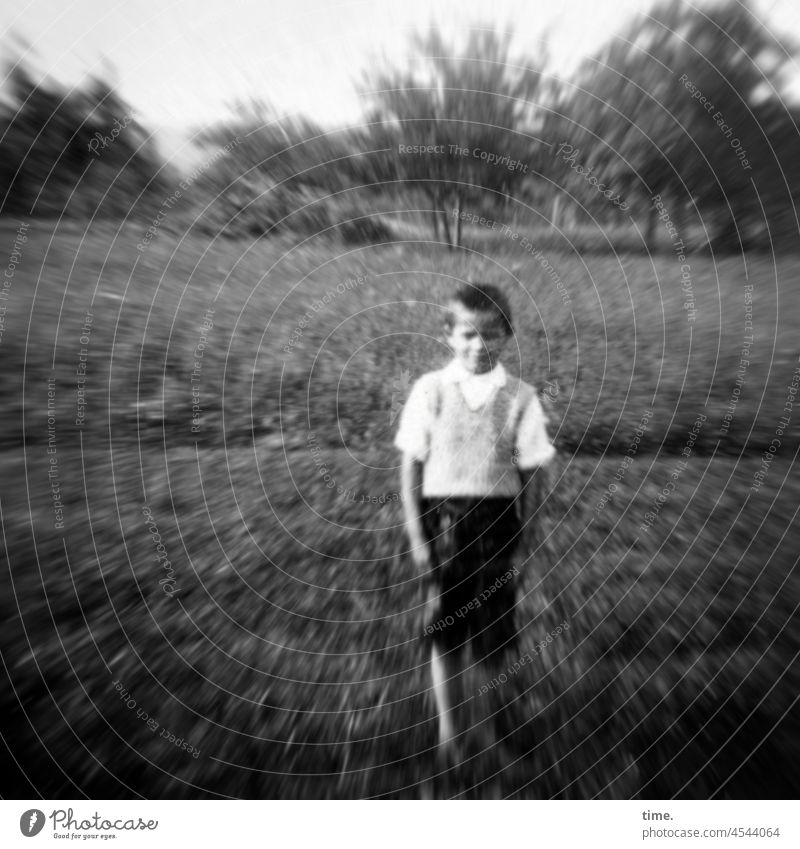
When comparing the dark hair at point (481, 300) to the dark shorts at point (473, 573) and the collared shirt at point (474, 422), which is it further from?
the dark shorts at point (473, 573)

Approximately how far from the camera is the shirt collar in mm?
744

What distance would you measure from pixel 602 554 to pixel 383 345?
20.7 inches

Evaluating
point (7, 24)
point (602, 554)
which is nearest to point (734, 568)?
point (602, 554)

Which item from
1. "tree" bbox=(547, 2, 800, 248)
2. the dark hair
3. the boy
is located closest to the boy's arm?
the boy

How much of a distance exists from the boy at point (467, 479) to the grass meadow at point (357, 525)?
3 centimetres

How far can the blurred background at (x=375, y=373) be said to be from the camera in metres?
0.72

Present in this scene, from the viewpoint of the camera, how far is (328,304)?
79cm

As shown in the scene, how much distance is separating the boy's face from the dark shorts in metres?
0.23

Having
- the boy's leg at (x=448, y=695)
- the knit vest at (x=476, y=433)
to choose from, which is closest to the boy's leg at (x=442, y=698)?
the boy's leg at (x=448, y=695)

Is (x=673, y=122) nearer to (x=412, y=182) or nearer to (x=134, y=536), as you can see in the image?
(x=412, y=182)

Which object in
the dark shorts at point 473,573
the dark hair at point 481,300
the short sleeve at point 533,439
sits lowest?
the dark shorts at point 473,573
